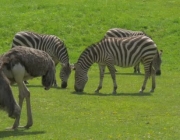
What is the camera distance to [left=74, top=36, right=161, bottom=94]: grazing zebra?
24188 millimetres

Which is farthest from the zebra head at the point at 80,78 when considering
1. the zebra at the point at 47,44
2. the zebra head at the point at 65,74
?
the zebra at the point at 47,44

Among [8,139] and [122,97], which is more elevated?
[8,139]

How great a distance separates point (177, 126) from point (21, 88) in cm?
401

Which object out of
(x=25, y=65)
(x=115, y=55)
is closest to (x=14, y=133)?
(x=25, y=65)

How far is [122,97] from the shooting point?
22219mm

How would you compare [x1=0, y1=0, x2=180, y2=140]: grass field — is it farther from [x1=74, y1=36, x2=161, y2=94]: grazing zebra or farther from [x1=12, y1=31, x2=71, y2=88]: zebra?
[x1=12, y1=31, x2=71, y2=88]: zebra

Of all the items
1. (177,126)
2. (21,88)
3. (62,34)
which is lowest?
(62,34)

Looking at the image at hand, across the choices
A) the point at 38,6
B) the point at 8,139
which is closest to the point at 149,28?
the point at 38,6

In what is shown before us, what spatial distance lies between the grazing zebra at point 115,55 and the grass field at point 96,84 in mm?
668

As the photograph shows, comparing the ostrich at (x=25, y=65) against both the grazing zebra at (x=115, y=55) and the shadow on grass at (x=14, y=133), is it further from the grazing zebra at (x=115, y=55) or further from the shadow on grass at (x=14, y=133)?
the grazing zebra at (x=115, y=55)

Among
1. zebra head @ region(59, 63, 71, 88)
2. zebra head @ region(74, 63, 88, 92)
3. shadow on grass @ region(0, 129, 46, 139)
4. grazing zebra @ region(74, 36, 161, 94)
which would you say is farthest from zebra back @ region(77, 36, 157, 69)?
shadow on grass @ region(0, 129, 46, 139)

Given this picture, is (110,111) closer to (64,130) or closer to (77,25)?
(64,130)

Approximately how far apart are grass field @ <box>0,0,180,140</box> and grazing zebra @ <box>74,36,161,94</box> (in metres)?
0.67

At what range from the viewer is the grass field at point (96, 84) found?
49.8 feet
